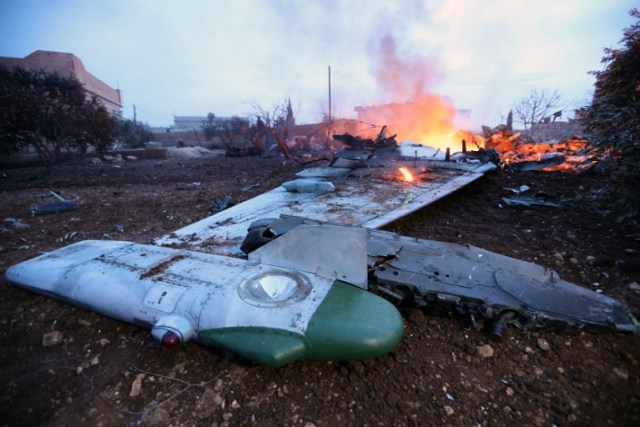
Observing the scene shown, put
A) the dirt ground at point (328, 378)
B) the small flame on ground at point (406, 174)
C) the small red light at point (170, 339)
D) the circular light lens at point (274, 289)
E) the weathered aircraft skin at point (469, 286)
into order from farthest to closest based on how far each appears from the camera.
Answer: the small flame on ground at point (406, 174) → the weathered aircraft skin at point (469, 286) → the circular light lens at point (274, 289) → the small red light at point (170, 339) → the dirt ground at point (328, 378)

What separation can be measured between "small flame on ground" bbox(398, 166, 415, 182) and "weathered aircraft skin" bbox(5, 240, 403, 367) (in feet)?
17.9

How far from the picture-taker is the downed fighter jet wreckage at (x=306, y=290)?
2330 millimetres

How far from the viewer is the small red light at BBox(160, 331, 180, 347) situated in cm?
232

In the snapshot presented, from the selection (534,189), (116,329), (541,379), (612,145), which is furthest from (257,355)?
(534,189)

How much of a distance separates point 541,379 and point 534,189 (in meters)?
8.45

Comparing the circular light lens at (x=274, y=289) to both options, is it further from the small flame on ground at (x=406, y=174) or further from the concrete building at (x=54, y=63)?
the concrete building at (x=54, y=63)

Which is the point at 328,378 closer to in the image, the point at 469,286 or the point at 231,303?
the point at 231,303

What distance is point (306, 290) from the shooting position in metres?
2.65

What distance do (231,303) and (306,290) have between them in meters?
0.64

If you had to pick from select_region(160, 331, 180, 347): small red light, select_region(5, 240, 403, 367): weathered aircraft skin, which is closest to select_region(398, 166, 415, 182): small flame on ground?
select_region(5, 240, 403, 367): weathered aircraft skin

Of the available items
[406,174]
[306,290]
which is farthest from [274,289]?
[406,174]

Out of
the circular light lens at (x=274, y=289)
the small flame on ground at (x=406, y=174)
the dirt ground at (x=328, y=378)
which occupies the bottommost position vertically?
the dirt ground at (x=328, y=378)

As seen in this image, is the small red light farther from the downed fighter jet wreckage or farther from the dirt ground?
the dirt ground

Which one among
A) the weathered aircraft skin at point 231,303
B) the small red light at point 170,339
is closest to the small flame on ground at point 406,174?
the weathered aircraft skin at point 231,303
